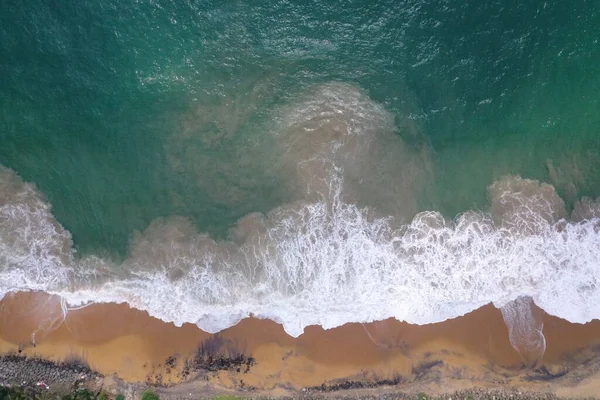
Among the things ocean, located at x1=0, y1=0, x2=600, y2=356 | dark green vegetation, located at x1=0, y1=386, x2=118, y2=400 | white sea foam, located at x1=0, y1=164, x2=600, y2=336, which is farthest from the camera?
ocean, located at x1=0, y1=0, x2=600, y2=356

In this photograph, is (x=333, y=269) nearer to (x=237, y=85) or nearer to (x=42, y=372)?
(x=237, y=85)

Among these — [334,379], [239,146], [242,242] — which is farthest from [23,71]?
[334,379]

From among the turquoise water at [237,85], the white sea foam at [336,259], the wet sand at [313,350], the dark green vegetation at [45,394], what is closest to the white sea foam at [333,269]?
the white sea foam at [336,259]

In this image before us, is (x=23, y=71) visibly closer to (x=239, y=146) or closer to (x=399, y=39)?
(x=239, y=146)

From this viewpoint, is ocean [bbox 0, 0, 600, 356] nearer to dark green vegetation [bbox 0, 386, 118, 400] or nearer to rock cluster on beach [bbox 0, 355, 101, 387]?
rock cluster on beach [bbox 0, 355, 101, 387]

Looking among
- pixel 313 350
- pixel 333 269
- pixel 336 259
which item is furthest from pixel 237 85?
pixel 313 350

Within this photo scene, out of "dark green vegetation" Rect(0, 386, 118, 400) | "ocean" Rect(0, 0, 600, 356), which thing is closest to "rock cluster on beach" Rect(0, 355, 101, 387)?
"dark green vegetation" Rect(0, 386, 118, 400)
